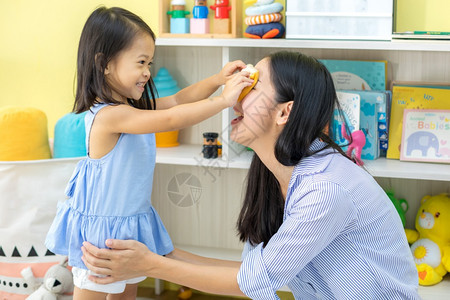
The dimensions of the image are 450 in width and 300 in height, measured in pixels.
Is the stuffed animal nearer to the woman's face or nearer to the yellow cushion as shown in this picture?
the yellow cushion

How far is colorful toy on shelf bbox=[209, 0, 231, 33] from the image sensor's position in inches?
80.7

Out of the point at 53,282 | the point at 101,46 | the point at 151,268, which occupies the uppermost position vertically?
the point at 101,46

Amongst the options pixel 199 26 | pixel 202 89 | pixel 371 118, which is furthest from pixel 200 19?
pixel 371 118

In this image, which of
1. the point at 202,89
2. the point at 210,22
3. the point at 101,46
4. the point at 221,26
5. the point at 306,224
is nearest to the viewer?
the point at 306,224

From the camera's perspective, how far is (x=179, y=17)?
2094 millimetres

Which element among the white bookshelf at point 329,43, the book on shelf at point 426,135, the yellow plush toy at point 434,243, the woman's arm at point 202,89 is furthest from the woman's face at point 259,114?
the yellow plush toy at point 434,243

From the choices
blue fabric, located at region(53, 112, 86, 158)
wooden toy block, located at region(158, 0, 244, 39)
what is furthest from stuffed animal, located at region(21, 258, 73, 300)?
wooden toy block, located at region(158, 0, 244, 39)

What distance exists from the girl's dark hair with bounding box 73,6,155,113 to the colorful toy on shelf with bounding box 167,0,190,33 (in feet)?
2.15

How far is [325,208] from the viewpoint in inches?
44.7

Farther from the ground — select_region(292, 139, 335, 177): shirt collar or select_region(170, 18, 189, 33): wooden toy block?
select_region(170, 18, 189, 33): wooden toy block

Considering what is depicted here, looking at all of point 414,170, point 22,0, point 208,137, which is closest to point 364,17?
point 414,170

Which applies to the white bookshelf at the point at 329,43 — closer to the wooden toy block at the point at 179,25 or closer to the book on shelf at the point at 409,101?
the wooden toy block at the point at 179,25

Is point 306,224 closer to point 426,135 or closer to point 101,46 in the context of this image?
point 101,46

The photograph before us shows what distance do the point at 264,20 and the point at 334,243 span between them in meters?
0.96
